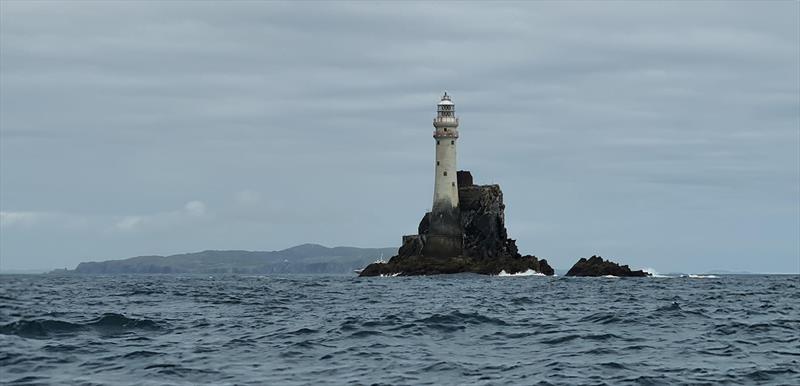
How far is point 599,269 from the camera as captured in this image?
112375mm

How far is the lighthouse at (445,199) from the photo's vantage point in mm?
117562

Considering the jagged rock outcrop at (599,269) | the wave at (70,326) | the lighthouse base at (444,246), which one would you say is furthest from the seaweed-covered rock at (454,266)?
the wave at (70,326)

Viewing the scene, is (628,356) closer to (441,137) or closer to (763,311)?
(763,311)

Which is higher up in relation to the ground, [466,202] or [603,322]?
[466,202]

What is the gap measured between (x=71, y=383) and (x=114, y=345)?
6.28 metres

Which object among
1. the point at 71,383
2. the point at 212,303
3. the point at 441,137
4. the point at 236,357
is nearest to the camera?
the point at 71,383

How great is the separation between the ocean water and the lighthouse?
7365cm

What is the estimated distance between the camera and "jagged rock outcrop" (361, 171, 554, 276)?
113000mm

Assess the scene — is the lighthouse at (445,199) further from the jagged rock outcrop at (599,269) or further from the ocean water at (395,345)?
the ocean water at (395,345)

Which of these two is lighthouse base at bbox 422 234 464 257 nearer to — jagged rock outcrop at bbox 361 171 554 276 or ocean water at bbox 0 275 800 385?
jagged rock outcrop at bbox 361 171 554 276

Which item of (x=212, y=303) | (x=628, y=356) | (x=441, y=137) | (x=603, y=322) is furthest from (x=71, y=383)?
(x=441, y=137)

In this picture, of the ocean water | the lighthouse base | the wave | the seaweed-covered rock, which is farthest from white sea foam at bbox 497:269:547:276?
the wave

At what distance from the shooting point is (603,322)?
117 ft

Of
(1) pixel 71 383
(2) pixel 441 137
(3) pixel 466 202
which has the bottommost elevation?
(1) pixel 71 383
